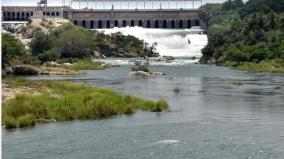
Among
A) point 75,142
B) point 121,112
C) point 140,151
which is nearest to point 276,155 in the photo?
point 140,151

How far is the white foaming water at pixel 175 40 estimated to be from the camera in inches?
6403

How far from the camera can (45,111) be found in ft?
111

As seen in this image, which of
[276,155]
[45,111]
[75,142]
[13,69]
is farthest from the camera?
[13,69]

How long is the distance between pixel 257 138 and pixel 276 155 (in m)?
3.84

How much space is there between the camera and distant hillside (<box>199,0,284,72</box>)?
97312 millimetres

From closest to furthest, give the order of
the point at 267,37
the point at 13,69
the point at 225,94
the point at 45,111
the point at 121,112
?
1. the point at 45,111
2. the point at 121,112
3. the point at 225,94
4. the point at 13,69
5. the point at 267,37

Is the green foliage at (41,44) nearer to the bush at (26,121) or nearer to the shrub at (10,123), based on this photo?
the bush at (26,121)

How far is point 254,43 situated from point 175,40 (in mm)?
60803

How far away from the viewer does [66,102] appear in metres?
35.3

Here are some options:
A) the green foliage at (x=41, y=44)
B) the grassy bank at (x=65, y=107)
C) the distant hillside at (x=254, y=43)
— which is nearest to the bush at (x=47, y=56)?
the green foliage at (x=41, y=44)

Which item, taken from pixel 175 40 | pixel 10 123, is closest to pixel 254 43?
pixel 175 40

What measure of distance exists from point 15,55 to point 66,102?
189 feet

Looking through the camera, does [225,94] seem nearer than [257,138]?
No

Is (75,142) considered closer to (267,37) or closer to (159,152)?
(159,152)
